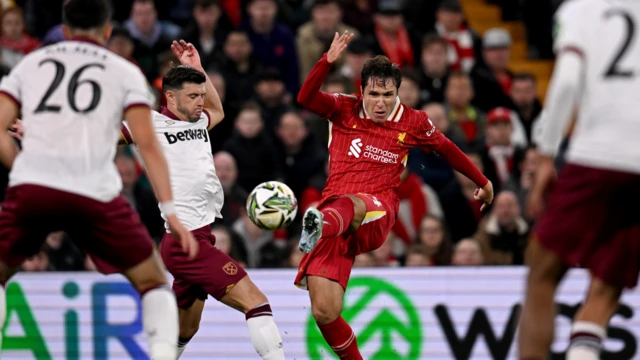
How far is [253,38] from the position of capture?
50.3 feet

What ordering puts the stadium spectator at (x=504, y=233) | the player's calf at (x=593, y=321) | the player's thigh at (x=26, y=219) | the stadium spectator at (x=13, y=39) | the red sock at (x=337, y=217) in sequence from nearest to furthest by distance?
the player's calf at (x=593, y=321)
the player's thigh at (x=26, y=219)
the red sock at (x=337, y=217)
the stadium spectator at (x=504, y=233)
the stadium spectator at (x=13, y=39)

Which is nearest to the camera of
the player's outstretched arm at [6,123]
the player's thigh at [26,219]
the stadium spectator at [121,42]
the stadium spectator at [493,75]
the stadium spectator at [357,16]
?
the player's thigh at [26,219]

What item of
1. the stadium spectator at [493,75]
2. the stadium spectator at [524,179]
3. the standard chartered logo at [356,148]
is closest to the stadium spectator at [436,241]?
the stadium spectator at [524,179]

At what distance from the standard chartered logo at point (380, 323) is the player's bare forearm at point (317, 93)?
3.10 metres

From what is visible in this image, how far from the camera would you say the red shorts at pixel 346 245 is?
8.93 m

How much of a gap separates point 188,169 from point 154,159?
190 centimetres

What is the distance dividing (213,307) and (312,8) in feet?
17.8

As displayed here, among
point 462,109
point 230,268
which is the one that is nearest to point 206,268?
point 230,268

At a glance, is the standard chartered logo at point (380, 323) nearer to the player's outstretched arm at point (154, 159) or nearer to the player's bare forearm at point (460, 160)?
the player's bare forearm at point (460, 160)

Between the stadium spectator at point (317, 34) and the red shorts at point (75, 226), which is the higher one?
the red shorts at point (75, 226)

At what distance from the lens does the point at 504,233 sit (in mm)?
12625

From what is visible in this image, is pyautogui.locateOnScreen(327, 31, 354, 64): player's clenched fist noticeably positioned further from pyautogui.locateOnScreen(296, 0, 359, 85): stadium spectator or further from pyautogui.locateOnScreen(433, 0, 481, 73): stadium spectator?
pyautogui.locateOnScreen(433, 0, 481, 73): stadium spectator

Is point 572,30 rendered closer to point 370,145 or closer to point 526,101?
point 370,145

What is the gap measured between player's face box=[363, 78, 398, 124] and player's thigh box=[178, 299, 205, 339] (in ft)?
6.49
